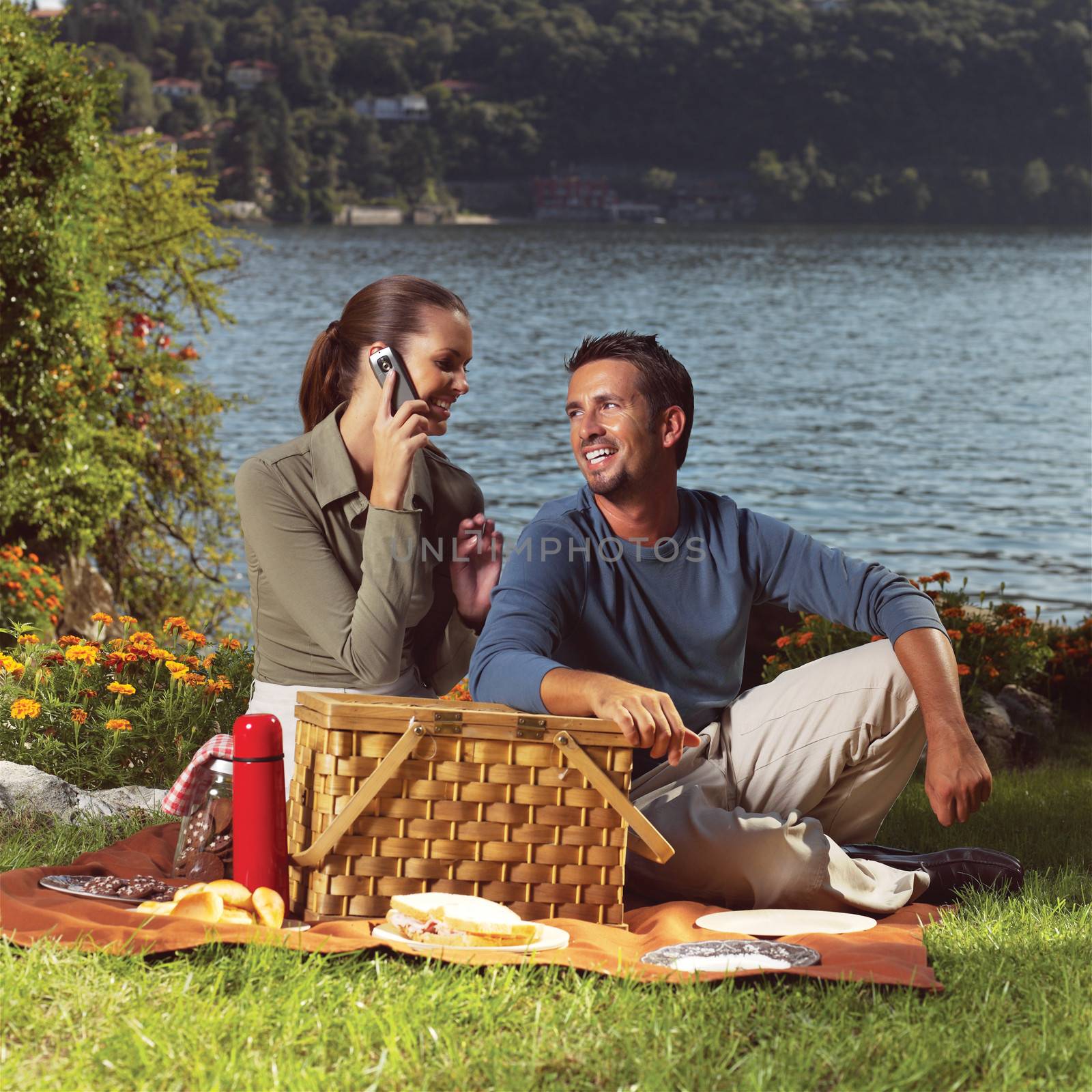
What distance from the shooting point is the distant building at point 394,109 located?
102 metres

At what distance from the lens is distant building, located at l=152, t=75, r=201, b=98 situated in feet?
307

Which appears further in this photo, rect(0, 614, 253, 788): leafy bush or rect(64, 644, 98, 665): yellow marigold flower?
rect(64, 644, 98, 665): yellow marigold flower

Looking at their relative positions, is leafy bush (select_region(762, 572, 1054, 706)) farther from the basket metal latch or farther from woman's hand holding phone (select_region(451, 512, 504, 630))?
the basket metal latch

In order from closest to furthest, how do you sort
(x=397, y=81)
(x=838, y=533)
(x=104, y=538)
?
(x=104, y=538) → (x=838, y=533) → (x=397, y=81)

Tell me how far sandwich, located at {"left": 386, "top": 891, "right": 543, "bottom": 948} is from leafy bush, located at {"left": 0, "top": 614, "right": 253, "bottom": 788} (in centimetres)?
198

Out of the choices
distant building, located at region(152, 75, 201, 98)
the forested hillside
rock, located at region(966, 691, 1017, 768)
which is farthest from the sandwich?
distant building, located at region(152, 75, 201, 98)

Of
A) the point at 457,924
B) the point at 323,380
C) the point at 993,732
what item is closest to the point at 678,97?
the point at 993,732

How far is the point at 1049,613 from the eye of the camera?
51.1 feet

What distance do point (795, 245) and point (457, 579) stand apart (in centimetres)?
9014

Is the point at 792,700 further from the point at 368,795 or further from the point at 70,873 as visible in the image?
the point at 70,873

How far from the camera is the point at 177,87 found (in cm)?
9538

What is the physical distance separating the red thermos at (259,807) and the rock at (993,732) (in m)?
3.88

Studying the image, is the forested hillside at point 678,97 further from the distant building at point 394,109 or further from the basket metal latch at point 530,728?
the basket metal latch at point 530,728

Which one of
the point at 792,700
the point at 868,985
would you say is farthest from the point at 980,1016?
the point at 792,700
